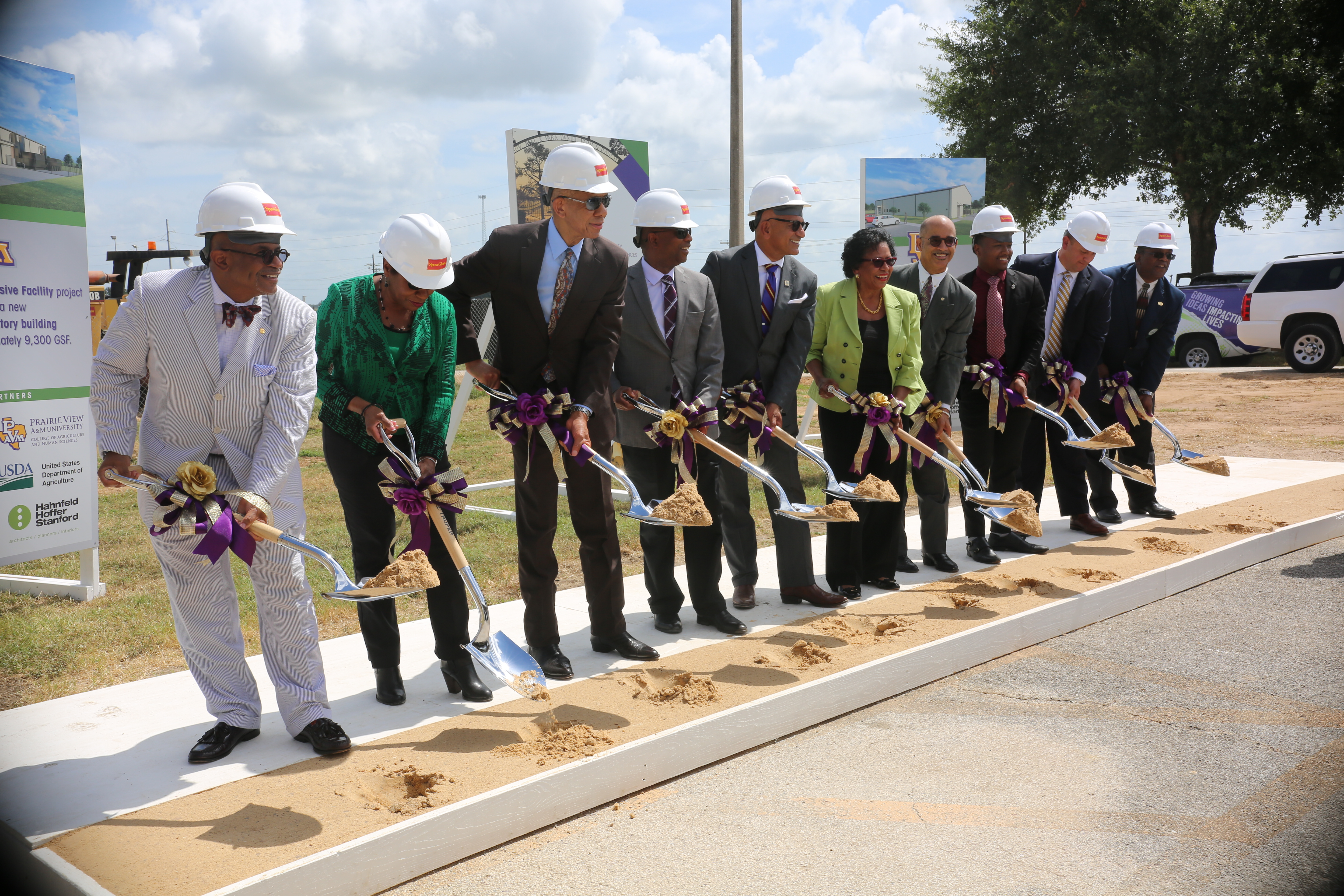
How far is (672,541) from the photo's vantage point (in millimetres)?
5504

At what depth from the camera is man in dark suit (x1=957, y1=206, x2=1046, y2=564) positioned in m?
7.05

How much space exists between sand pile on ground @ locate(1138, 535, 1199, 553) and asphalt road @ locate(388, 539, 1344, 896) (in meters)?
1.86

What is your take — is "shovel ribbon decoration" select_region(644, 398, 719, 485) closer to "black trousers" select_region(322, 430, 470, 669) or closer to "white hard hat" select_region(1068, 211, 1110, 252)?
"black trousers" select_region(322, 430, 470, 669)

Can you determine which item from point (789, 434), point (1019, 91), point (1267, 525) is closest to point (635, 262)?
point (789, 434)

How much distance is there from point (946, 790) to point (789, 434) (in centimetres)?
237

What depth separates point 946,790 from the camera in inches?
153

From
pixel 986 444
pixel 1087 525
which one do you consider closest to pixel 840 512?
pixel 986 444

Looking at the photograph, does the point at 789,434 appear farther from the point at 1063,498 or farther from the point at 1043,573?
the point at 1063,498

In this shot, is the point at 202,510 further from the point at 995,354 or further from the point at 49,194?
the point at 995,354

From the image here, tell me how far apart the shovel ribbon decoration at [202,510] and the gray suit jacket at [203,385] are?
0.14 metres

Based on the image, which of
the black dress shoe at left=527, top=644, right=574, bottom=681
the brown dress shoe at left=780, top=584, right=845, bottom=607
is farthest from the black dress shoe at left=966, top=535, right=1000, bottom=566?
the black dress shoe at left=527, top=644, right=574, bottom=681

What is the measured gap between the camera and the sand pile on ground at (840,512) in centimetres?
534

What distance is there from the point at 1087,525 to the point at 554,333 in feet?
16.7

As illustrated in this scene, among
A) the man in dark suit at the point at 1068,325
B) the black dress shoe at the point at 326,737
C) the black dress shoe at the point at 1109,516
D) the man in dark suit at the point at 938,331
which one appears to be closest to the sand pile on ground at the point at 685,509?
the black dress shoe at the point at 326,737
